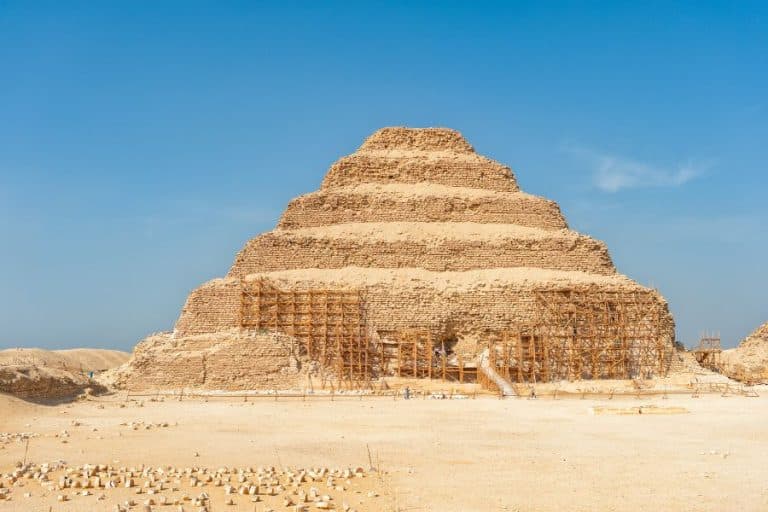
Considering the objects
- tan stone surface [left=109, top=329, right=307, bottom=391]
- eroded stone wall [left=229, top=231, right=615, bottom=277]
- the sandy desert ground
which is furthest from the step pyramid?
the sandy desert ground

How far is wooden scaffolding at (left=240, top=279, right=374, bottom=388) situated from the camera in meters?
36.4

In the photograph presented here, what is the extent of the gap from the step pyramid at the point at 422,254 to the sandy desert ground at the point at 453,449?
13.3m

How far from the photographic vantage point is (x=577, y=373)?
120 ft

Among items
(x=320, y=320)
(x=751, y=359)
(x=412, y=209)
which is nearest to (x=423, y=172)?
(x=412, y=209)

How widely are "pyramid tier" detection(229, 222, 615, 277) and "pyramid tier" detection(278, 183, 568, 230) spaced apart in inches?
67.5

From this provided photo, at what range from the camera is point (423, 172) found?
153ft

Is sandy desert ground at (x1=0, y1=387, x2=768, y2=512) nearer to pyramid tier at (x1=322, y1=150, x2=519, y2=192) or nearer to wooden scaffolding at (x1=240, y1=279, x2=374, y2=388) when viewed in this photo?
wooden scaffolding at (x1=240, y1=279, x2=374, y2=388)

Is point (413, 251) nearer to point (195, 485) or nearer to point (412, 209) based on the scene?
point (412, 209)

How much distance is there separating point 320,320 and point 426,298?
4931 millimetres

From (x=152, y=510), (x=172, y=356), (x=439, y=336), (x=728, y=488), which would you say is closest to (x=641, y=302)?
(x=439, y=336)

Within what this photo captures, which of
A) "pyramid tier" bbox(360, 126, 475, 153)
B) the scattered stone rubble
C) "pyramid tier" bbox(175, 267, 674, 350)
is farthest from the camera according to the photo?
"pyramid tier" bbox(360, 126, 475, 153)

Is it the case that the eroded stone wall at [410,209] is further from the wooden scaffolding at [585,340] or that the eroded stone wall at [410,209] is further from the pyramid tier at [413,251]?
the wooden scaffolding at [585,340]

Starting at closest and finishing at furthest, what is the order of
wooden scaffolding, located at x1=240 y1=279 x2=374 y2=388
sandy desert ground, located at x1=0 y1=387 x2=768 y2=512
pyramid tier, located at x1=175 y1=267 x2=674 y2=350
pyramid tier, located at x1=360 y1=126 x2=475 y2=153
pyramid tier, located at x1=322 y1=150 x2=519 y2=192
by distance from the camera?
sandy desert ground, located at x1=0 y1=387 x2=768 y2=512
wooden scaffolding, located at x1=240 y1=279 x2=374 y2=388
pyramid tier, located at x1=175 y1=267 x2=674 y2=350
pyramid tier, located at x1=322 y1=150 x2=519 y2=192
pyramid tier, located at x1=360 y1=126 x2=475 y2=153

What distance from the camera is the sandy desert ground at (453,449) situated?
10.4 m
